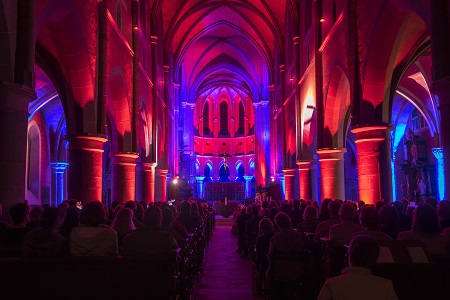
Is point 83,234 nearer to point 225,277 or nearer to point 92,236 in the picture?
point 92,236

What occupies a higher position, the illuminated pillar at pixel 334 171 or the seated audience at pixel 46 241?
the illuminated pillar at pixel 334 171

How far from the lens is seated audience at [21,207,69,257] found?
4.87 m

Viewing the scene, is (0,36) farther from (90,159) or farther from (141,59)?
(141,59)

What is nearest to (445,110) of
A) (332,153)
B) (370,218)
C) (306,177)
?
(370,218)

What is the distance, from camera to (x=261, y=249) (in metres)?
7.89

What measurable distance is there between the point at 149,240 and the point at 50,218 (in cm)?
140

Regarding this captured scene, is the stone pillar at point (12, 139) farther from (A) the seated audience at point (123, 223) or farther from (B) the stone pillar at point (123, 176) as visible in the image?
(B) the stone pillar at point (123, 176)

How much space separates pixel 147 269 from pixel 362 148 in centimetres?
925

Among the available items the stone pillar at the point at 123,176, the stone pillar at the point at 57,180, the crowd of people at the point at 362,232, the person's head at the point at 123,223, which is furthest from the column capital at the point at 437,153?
the person's head at the point at 123,223

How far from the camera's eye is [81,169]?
12.9 metres

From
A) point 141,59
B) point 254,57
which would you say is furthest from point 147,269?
point 254,57

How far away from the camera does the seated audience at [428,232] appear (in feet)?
17.8

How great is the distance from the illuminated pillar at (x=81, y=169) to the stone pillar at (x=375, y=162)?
734cm

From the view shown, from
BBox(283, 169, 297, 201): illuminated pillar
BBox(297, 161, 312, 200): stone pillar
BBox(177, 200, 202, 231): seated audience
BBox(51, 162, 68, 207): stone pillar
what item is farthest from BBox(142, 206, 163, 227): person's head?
BBox(283, 169, 297, 201): illuminated pillar
